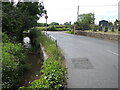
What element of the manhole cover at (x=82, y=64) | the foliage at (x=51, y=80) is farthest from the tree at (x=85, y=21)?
the foliage at (x=51, y=80)

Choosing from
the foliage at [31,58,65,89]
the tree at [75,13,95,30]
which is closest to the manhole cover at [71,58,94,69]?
the foliage at [31,58,65,89]

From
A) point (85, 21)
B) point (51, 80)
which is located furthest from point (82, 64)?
point (85, 21)

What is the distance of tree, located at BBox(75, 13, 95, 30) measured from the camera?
3691 cm

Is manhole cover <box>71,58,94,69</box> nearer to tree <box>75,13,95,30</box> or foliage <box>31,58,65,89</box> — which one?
foliage <box>31,58,65,89</box>

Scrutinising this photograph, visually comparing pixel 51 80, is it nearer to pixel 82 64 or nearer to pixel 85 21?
pixel 82 64

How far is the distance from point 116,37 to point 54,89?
17.0m

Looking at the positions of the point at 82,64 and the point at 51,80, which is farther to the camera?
the point at 82,64

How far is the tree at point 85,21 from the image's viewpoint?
3691 centimetres

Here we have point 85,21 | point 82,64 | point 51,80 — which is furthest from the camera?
point 85,21

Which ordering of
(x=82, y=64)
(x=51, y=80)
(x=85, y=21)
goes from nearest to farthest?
(x=51, y=80) < (x=82, y=64) < (x=85, y=21)

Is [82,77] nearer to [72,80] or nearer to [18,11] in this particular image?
[72,80]

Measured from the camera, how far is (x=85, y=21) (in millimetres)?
38156

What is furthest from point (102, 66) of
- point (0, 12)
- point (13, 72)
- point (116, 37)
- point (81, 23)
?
point (81, 23)

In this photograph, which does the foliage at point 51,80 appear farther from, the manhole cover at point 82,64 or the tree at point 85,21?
the tree at point 85,21
